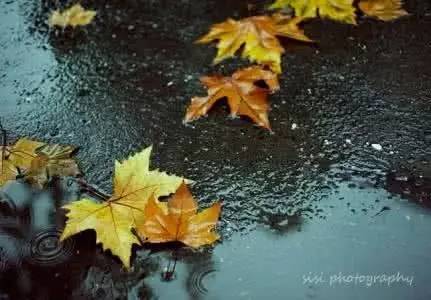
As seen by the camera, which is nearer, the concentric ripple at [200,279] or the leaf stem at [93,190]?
the concentric ripple at [200,279]

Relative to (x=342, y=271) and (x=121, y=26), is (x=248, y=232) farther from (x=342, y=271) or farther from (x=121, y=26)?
(x=121, y=26)

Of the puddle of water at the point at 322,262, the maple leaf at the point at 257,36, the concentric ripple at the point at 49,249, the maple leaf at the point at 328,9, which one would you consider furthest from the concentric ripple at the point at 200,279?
the maple leaf at the point at 328,9

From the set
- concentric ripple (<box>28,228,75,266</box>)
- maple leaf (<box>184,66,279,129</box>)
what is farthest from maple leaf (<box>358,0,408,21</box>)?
concentric ripple (<box>28,228,75,266</box>)

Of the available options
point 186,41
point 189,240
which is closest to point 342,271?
point 189,240

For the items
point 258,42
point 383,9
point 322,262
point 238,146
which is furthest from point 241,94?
point 383,9

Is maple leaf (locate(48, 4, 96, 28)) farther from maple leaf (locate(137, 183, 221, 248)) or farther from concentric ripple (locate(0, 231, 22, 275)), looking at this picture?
Result: maple leaf (locate(137, 183, 221, 248))

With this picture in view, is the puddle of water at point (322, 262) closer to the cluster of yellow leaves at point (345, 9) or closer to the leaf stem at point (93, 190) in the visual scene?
the leaf stem at point (93, 190)

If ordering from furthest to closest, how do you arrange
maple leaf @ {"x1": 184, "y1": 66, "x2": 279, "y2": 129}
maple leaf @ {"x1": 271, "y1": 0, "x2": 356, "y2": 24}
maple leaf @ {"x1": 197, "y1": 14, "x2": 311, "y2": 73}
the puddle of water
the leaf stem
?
maple leaf @ {"x1": 271, "y1": 0, "x2": 356, "y2": 24}, maple leaf @ {"x1": 197, "y1": 14, "x2": 311, "y2": 73}, maple leaf @ {"x1": 184, "y1": 66, "x2": 279, "y2": 129}, the leaf stem, the puddle of water

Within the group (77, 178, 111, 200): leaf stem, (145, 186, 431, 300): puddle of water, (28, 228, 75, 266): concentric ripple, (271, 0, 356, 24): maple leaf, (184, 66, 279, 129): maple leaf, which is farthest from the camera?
(271, 0, 356, 24): maple leaf

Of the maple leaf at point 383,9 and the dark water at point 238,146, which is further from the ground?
the maple leaf at point 383,9
